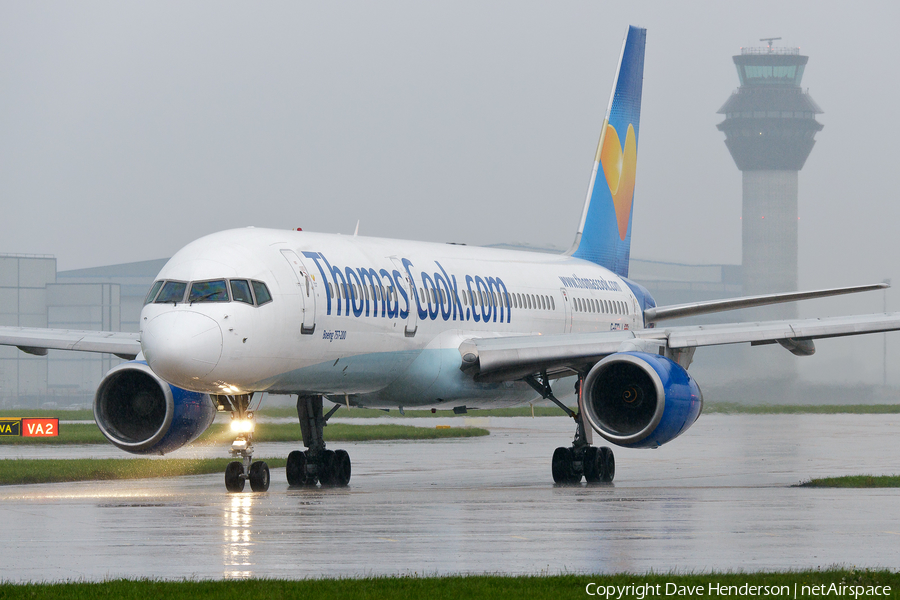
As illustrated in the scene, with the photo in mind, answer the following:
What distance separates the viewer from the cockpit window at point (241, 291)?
18.6 meters

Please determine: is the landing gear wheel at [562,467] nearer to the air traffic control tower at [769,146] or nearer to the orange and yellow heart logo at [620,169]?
the orange and yellow heart logo at [620,169]

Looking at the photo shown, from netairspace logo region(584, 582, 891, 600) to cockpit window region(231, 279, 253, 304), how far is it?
9866 millimetres

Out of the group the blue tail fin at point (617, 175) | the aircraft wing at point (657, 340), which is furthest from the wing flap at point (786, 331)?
the blue tail fin at point (617, 175)

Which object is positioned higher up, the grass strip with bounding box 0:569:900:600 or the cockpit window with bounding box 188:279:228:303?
the cockpit window with bounding box 188:279:228:303

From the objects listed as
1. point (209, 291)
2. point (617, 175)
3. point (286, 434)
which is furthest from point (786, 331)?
point (286, 434)

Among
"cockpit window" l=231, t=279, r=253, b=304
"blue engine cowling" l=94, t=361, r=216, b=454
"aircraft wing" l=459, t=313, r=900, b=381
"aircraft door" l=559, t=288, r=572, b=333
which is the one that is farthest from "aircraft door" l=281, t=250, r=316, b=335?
"aircraft door" l=559, t=288, r=572, b=333

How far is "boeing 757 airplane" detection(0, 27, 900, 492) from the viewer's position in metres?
18.5

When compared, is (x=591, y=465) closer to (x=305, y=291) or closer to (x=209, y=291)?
(x=305, y=291)

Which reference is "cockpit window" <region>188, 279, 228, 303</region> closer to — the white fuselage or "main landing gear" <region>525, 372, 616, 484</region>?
the white fuselage

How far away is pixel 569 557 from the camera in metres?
11.7

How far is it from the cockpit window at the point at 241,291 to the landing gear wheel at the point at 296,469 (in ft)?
13.6

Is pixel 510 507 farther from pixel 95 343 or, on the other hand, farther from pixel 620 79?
pixel 620 79

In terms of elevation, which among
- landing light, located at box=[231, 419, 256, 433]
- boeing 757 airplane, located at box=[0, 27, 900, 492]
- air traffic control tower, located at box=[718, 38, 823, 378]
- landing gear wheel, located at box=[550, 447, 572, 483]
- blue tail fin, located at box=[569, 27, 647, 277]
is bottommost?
landing gear wheel, located at box=[550, 447, 572, 483]

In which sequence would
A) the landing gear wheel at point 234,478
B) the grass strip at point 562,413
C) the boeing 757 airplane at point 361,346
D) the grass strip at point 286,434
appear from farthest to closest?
the grass strip at point 562,413
the grass strip at point 286,434
the landing gear wheel at point 234,478
the boeing 757 airplane at point 361,346
